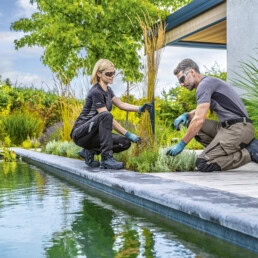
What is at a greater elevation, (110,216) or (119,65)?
(119,65)

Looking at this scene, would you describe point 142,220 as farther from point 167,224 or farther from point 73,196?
point 73,196

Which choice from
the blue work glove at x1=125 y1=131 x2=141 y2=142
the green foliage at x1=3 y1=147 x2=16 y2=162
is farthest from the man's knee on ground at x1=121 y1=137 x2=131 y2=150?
the green foliage at x1=3 y1=147 x2=16 y2=162

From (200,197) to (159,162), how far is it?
1.90 metres

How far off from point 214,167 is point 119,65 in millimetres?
10129

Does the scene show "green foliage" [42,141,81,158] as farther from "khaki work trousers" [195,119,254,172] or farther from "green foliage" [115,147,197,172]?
"khaki work trousers" [195,119,254,172]

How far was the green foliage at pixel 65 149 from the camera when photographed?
21.9 feet

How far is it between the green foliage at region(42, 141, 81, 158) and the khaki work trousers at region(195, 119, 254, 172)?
272 centimetres

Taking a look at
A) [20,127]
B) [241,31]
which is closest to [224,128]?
[241,31]

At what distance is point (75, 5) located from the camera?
13.1 metres

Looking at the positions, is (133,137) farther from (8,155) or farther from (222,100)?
(8,155)

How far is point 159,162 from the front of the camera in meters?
4.50

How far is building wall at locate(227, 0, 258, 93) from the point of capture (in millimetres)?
7402

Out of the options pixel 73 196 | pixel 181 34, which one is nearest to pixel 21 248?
pixel 73 196

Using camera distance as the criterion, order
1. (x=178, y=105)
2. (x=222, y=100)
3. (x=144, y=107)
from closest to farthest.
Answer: (x=222, y=100) < (x=144, y=107) < (x=178, y=105)
